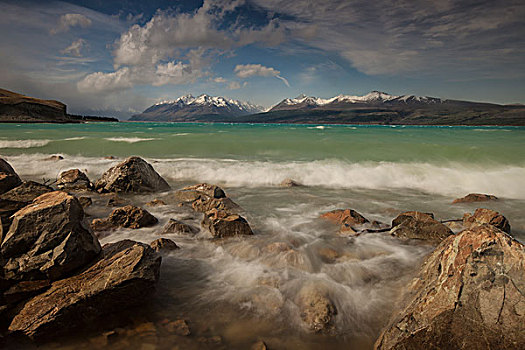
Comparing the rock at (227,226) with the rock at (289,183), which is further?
the rock at (289,183)

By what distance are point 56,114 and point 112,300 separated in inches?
4644

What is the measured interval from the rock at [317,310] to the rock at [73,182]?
8.68m

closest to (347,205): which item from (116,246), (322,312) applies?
(322,312)

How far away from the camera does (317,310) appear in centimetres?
324

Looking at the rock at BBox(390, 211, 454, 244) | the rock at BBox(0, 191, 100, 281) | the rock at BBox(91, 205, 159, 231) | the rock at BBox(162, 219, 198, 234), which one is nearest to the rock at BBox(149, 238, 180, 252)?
the rock at BBox(162, 219, 198, 234)

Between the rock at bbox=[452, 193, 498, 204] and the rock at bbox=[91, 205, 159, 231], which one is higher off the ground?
the rock at bbox=[91, 205, 159, 231]

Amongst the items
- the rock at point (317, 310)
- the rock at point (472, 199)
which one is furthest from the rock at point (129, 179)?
the rock at point (472, 199)

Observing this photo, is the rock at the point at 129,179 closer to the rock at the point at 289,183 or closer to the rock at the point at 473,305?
the rock at the point at 289,183

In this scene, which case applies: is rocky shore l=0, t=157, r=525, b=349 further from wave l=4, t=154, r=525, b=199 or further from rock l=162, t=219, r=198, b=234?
wave l=4, t=154, r=525, b=199

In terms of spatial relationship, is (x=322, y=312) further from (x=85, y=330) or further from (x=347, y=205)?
(x=347, y=205)

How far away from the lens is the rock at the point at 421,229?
17.1 feet

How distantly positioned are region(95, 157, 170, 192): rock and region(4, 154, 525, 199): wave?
9.01 feet

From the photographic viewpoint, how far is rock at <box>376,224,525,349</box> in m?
2.23

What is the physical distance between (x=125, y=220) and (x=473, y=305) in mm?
5922
